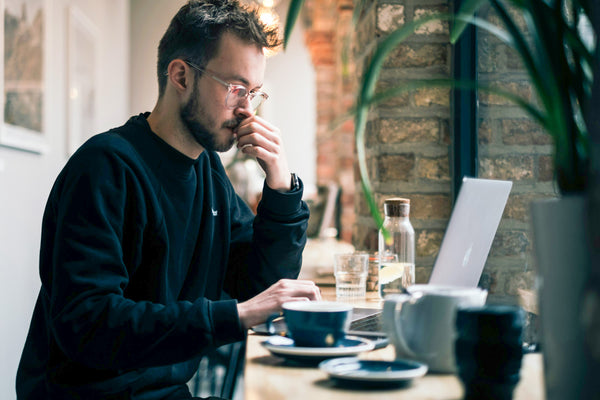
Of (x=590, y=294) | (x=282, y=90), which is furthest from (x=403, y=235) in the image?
(x=282, y=90)

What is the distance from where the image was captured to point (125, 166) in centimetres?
122

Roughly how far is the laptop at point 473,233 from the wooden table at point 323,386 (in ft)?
0.91

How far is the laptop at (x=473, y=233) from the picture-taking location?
1146 mm

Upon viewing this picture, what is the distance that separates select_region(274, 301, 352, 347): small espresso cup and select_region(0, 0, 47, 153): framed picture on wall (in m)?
1.73

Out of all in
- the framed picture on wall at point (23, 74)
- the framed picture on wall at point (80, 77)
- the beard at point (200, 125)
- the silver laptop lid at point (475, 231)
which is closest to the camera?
the silver laptop lid at point (475, 231)

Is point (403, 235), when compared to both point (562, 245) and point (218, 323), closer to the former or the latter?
point (218, 323)

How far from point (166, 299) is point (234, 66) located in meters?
0.57

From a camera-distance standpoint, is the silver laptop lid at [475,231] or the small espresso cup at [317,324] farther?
the silver laptop lid at [475,231]

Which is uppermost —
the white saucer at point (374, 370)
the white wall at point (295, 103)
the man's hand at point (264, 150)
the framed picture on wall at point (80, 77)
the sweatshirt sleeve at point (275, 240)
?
the white wall at point (295, 103)

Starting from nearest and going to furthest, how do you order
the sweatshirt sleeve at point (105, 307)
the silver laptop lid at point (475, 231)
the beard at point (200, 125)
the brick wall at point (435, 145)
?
the sweatshirt sleeve at point (105, 307), the silver laptop lid at point (475, 231), the beard at point (200, 125), the brick wall at point (435, 145)

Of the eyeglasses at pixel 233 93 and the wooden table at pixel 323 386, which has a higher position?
the eyeglasses at pixel 233 93

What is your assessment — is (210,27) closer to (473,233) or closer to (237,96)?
(237,96)

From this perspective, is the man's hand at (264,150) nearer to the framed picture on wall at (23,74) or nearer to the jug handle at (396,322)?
the jug handle at (396,322)

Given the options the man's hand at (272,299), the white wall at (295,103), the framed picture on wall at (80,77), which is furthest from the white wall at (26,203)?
the white wall at (295,103)
